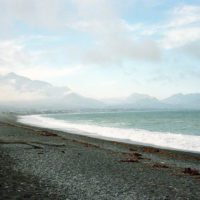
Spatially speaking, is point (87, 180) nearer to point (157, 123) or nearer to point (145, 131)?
point (145, 131)

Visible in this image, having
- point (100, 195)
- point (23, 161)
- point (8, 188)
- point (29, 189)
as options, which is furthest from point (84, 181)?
point (23, 161)

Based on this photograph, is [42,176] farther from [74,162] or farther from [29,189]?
[74,162]

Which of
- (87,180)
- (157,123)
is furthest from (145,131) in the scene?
(87,180)

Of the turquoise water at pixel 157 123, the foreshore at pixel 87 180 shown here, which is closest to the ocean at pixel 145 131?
the turquoise water at pixel 157 123

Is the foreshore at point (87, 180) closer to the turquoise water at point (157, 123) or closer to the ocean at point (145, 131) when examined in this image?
the ocean at point (145, 131)

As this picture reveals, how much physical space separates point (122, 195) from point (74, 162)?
6.52m

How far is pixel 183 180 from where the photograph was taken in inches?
497

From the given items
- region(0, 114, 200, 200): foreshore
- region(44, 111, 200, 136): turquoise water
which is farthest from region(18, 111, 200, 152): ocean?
region(0, 114, 200, 200): foreshore

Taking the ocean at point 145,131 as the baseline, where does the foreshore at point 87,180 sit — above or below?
above

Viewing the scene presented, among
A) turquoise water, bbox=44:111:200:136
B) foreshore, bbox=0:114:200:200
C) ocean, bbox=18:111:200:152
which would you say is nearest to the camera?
foreshore, bbox=0:114:200:200

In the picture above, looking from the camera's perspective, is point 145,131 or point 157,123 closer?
point 145,131

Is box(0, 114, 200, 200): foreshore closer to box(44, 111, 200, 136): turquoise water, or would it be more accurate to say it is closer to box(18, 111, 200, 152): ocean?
box(18, 111, 200, 152): ocean

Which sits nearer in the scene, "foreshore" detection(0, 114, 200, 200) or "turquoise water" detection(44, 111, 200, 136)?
"foreshore" detection(0, 114, 200, 200)

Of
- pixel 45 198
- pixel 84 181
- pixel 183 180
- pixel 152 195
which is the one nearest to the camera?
pixel 45 198
